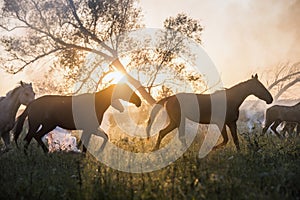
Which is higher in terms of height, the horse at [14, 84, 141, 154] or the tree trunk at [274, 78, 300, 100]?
the tree trunk at [274, 78, 300, 100]

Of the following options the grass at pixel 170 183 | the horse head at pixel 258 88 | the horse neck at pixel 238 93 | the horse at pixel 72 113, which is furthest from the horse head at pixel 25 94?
the horse head at pixel 258 88

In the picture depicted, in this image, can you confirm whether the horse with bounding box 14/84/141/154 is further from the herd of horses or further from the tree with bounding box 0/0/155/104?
the tree with bounding box 0/0/155/104

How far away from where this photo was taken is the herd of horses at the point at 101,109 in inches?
437

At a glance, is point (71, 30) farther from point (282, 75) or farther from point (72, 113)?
point (282, 75)

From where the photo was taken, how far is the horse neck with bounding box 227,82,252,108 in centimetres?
1213

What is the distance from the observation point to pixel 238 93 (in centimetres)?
1224

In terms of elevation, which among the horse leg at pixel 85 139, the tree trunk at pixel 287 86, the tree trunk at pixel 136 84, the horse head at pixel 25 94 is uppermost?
the tree trunk at pixel 287 86

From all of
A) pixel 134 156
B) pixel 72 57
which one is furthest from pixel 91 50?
pixel 134 156

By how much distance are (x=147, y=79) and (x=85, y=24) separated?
4030mm

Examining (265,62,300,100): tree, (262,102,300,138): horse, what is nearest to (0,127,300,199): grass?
(262,102,300,138): horse

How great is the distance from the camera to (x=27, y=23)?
68.4 feet

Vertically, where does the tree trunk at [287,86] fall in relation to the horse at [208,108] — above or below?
above

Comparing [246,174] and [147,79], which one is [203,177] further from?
[147,79]

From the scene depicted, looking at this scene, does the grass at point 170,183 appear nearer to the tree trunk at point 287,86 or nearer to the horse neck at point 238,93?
the horse neck at point 238,93
